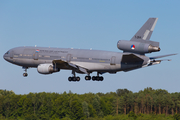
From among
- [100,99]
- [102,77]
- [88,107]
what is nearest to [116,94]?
[100,99]

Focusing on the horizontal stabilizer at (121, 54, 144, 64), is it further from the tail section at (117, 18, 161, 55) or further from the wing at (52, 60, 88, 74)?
the wing at (52, 60, 88, 74)

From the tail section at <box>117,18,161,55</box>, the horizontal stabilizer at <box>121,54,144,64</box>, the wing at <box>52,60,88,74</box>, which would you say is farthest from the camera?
the wing at <box>52,60,88,74</box>

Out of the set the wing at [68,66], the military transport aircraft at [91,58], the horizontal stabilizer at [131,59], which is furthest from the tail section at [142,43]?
the wing at [68,66]

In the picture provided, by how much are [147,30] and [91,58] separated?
10.2m

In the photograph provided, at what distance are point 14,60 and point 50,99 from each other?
8445 cm

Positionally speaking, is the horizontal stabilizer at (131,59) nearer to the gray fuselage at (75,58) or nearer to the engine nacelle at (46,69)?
the gray fuselage at (75,58)

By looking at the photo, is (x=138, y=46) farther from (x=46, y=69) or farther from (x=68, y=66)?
(x=46, y=69)

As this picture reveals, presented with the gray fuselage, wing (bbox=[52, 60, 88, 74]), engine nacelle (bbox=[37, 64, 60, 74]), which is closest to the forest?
the gray fuselage

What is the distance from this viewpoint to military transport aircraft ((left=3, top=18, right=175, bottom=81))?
166 feet

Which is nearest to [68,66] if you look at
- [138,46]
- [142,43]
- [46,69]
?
[46,69]

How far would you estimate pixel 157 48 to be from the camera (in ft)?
159

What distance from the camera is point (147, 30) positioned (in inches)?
2047

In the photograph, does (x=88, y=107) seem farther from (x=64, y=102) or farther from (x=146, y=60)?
(x=146, y=60)

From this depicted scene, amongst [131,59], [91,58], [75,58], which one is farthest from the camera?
[75,58]
